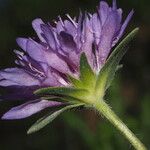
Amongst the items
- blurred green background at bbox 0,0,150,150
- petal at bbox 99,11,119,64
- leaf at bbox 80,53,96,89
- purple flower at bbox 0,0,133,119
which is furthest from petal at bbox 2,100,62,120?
blurred green background at bbox 0,0,150,150

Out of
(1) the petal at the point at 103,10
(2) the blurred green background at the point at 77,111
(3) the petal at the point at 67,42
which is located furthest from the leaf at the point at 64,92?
(2) the blurred green background at the point at 77,111

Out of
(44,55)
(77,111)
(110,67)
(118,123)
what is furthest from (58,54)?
(77,111)

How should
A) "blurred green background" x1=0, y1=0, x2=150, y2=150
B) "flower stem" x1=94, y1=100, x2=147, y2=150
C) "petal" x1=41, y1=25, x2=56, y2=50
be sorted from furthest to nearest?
"blurred green background" x1=0, y1=0, x2=150, y2=150
"petal" x1=41, y1=25, x2=56, y2=50
"flower stem" x1=94, y1=100, x2=147, y2=150

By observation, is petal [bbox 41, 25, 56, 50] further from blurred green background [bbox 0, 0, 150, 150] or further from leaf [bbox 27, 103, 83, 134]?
blurred green background [bbox 0, 0, 150, 150]

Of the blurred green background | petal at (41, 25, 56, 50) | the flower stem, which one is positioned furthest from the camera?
the blurred green background

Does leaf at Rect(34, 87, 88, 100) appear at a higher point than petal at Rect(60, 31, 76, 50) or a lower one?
lower

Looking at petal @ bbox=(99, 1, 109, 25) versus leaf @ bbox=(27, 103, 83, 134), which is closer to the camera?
leaf @ bbox=(27, 103, 83, 134)

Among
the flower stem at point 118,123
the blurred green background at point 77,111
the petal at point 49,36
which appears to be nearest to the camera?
the flower stem at point 118,123

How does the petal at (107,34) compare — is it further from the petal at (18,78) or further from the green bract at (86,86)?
the petal at (18,78)
